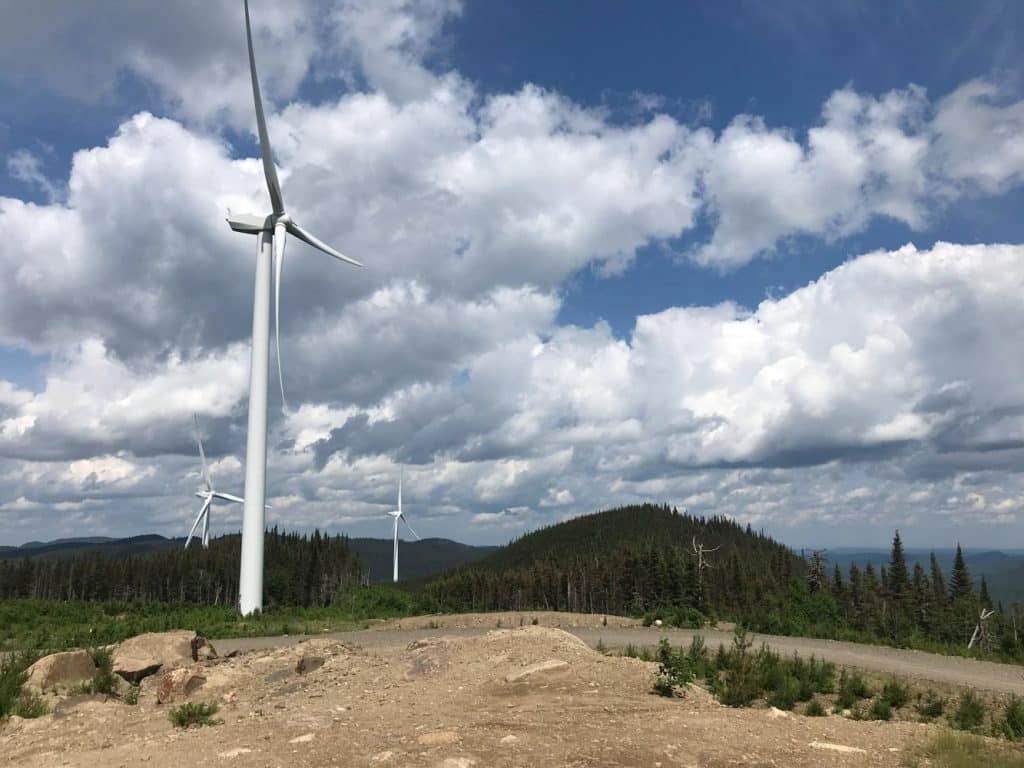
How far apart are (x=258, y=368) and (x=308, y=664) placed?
23.1m

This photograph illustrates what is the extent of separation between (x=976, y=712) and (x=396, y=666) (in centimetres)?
1306

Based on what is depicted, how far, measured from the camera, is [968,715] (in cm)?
1461

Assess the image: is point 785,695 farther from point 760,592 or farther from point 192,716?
point 760,592

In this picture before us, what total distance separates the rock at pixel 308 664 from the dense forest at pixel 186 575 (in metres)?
109

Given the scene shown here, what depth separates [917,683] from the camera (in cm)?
1870

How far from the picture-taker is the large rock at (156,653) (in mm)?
18109

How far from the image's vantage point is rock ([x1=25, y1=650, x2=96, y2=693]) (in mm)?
17281

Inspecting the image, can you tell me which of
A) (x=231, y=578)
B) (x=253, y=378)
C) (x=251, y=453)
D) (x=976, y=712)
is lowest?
(x=231, y=578)

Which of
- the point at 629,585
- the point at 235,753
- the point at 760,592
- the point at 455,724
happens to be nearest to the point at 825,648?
the point at 455,724

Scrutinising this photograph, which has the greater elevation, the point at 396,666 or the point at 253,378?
the point at 253,378

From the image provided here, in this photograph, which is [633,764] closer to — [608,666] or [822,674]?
[608,666]

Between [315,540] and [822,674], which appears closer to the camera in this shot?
[822,674]

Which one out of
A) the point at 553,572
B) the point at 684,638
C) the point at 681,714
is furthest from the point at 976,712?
the point at 553,572

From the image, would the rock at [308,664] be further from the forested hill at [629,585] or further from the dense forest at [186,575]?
the dense forest at [186,575]
